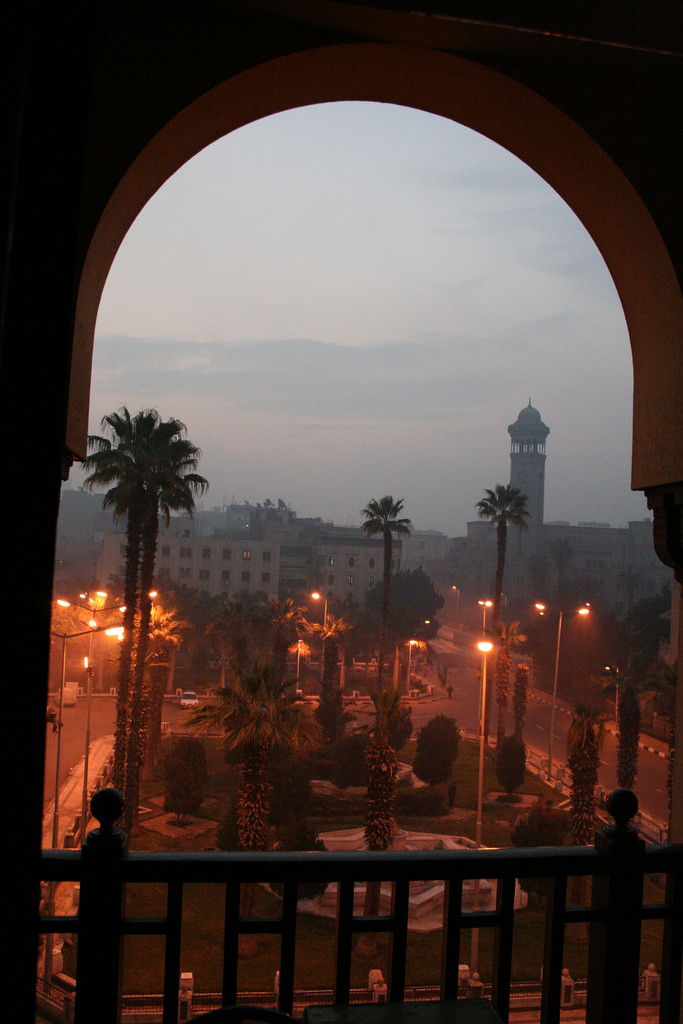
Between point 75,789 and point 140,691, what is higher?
point 140,691

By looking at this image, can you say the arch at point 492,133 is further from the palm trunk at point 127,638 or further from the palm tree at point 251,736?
the palm trunk at point 127,638

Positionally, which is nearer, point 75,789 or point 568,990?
point 568,990

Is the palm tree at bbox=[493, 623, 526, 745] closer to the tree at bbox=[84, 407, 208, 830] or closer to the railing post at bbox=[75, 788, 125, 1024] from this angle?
the tree at bbox=[84, 407, 208, 830]

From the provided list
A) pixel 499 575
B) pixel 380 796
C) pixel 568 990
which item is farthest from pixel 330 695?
pixel 568 990

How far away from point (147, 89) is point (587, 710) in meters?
14.6

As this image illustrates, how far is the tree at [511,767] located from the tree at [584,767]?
476 cm

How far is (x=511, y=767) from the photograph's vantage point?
1945 cm

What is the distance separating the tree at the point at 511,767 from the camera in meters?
19.4

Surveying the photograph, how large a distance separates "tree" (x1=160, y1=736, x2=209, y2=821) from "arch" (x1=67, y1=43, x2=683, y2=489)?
16062 mm

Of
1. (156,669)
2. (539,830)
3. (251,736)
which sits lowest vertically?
(539,830)

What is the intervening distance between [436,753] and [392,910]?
749 inches

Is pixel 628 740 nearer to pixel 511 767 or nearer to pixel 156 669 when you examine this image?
pixel 511 767

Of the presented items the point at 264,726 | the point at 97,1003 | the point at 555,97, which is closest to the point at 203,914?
the point at 264,726

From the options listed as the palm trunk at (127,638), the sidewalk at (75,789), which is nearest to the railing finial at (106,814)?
the sidewalk at (75,789)
